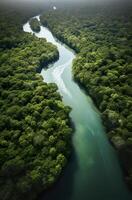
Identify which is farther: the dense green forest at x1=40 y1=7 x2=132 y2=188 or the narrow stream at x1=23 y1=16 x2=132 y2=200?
the dense green forest at x1=40 y1=7 x2=132 y2=188

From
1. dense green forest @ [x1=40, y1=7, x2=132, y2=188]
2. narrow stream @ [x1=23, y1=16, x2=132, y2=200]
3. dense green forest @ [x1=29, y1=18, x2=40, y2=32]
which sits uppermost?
dense green forest @ [x1=29, y1=18, x2=40, y2=32]

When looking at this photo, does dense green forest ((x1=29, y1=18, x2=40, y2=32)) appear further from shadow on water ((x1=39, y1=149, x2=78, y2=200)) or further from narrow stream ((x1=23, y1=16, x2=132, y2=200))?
shadow on water ((x1=39, y1=149, x2=78, y2=200))

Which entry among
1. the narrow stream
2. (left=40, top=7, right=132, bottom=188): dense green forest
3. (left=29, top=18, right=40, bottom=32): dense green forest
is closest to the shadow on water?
the narrow stream

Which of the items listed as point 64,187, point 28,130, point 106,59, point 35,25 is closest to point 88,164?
point 64,187

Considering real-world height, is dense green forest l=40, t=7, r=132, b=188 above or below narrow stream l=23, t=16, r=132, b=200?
above

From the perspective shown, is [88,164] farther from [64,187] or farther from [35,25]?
[35,25]

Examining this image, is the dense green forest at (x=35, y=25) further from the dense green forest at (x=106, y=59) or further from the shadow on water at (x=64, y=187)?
the shadow on water at (x=64, y=187)

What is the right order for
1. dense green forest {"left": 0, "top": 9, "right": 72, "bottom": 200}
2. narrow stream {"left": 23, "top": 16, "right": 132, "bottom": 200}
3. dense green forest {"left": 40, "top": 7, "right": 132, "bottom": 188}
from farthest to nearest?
1. dense green forest {"left": 40, "top": 7, "right": 132, "bottom": 188}
2. narrow stream {"left": 23, "top": 16, "right": 132, "bottom": 200}
3. dense green forest {"left": 0, "top": 9, "right": 72, "bottom": 200}

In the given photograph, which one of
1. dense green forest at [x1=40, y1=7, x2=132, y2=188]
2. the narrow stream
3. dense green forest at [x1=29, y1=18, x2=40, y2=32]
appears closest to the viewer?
the narrow stream

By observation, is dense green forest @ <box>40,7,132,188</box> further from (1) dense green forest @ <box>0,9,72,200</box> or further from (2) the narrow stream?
(1) dense green forest @ <box>0,9,72,200</box>
